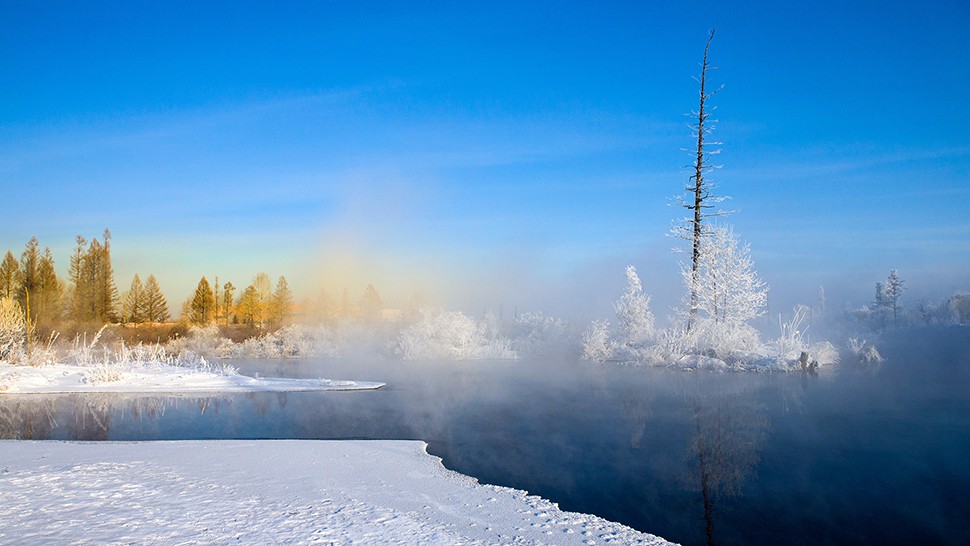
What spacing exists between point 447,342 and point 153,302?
128 feet

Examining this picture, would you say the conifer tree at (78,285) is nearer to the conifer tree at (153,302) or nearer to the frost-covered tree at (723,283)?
the conifer tree at (153,302)

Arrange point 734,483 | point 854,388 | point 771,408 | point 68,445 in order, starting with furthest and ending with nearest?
point 854,388
point 771,408
point 68,445
point 734,483

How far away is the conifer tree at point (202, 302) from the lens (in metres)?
64.7

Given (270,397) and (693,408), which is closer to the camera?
(693,408)

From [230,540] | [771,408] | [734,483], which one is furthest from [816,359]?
[230,540]

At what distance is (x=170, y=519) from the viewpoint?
A: 6262 millimetres

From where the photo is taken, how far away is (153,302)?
59.6 m

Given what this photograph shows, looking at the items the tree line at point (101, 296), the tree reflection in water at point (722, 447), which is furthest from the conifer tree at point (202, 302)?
the tree reflection in water at point (722, 447)

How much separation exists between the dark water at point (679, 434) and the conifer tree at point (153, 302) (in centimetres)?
4620

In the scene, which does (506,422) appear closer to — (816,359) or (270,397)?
(270,397)

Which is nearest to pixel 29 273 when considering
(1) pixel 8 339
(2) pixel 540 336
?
(1) pixel 8 339

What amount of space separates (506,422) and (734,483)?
5773 mm

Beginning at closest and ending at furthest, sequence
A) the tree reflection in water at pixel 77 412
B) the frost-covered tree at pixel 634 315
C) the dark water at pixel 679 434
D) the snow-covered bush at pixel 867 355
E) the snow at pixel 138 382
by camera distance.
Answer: the dark water at pixel 679 434 → the tree reflection in water at pixel 77 412 → the snow at pixel 138 382 → the snow-covered bush at pixel 867 355 → the frost-covered tree at pixel 634 315

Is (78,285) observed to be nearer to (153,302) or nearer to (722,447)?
(153,302)
